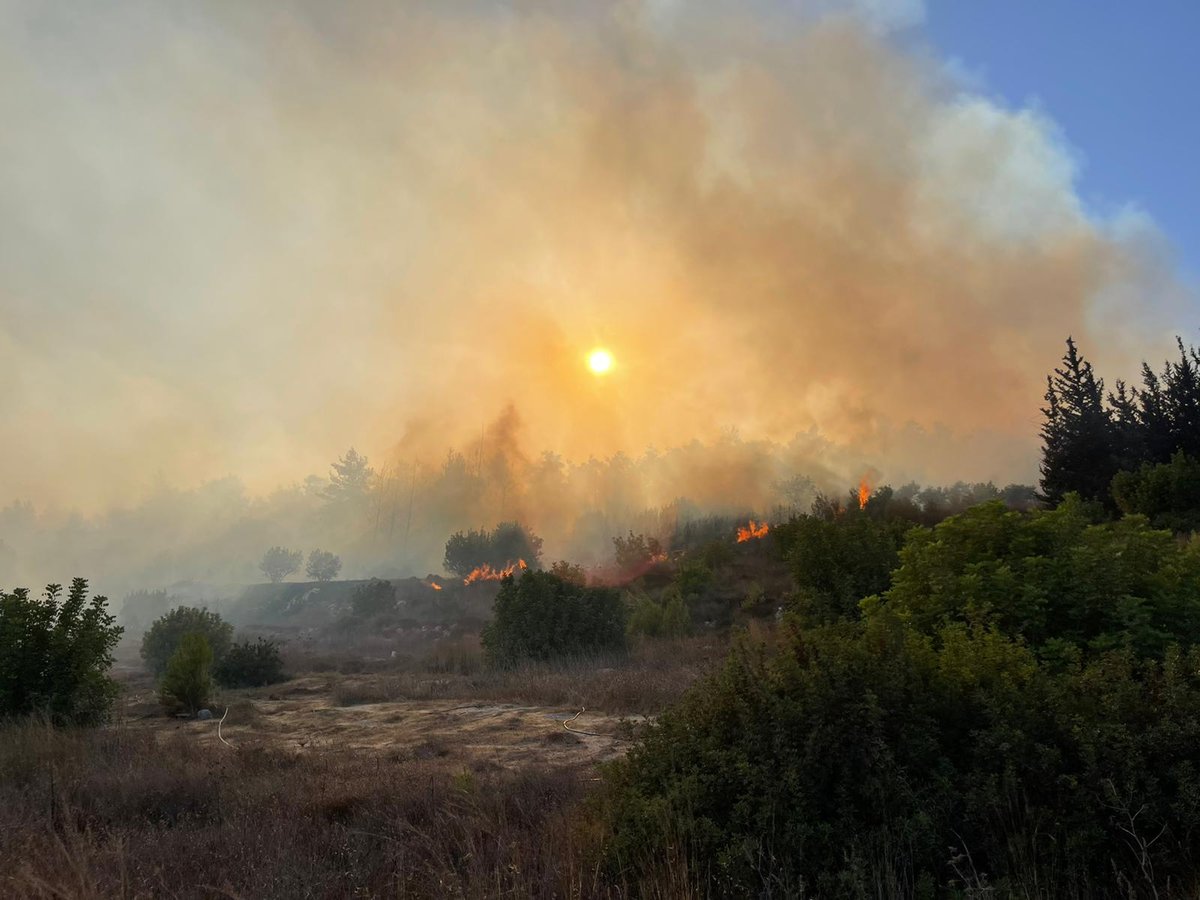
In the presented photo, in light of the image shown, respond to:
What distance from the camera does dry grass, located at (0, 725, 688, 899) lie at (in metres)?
4.25

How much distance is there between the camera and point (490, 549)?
7425 cm

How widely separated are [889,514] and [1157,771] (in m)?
28.7

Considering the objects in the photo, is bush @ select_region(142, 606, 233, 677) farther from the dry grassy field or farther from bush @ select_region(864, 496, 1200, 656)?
bush @ select_region(864, 496, 1200, 656)

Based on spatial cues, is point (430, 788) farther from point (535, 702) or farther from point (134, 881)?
point (535, 702)

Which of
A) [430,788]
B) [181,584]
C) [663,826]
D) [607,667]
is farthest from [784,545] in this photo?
[181,584]

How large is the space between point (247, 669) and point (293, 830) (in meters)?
20.8

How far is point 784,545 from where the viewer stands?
2034 cm

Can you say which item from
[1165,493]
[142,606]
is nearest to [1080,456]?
[1165,493]

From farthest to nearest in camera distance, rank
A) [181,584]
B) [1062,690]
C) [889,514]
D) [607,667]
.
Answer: [181,584], [889,514], [607,667], [1062,690]

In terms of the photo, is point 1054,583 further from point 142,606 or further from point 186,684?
point 142,606

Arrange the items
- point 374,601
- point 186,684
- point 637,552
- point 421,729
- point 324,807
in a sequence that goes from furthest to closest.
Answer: point 374,601, point 637,552, point 186,684, point 421,729, point 324,807

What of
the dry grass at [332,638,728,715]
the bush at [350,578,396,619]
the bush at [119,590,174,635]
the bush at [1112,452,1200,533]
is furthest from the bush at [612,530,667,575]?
the bush at [119,590,174,635]

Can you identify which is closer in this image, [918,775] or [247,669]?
[918,775]

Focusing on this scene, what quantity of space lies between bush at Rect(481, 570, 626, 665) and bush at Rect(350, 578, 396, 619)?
123ft
